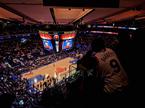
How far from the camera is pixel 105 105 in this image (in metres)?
2.76

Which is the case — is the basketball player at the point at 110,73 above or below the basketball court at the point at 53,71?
above

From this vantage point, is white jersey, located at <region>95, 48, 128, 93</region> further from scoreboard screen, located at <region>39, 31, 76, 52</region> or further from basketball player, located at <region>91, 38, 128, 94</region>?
scoreboard screen, located at <region>39, 31, 76, 52</region>

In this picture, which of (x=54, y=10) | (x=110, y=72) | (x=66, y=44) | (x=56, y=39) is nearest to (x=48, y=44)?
(x=56, y=39)

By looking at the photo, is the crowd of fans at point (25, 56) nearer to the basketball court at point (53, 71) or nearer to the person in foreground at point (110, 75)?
the basketball court at point (53, 71)

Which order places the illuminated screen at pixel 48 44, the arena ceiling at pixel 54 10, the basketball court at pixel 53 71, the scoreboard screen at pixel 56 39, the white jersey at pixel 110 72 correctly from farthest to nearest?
the basketball court at pixel 53 71
the illuminated screen at pixel 48 44
the scoreboard screen at pixel 56 39
the white jersey at pixel 110 72
the arena ceiling at pixel 54 10

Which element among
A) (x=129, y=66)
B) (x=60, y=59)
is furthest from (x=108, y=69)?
(x=60, y=59)

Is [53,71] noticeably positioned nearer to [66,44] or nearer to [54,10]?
[66,44]

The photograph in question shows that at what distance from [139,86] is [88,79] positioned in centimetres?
116

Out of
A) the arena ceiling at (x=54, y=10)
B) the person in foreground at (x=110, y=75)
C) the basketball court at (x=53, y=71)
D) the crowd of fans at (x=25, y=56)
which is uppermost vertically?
the arena ceiling at (x=54, y=10)

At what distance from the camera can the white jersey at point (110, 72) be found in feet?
→ 8.03

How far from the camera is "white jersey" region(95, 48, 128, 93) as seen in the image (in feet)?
8.03

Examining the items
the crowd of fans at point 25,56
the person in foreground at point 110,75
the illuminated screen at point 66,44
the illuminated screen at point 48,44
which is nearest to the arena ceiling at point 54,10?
the person in foreground at point 110,75

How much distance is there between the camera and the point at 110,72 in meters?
2.46

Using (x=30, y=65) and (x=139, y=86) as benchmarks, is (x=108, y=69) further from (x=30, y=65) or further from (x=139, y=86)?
(x=30, y=65)
